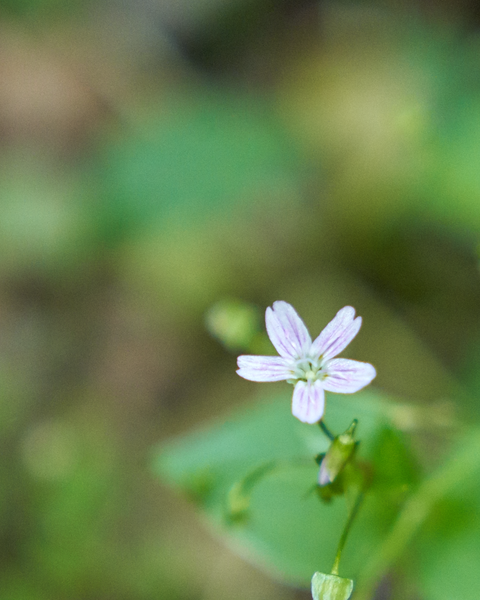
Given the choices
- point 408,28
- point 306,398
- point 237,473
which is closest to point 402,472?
point 237,473

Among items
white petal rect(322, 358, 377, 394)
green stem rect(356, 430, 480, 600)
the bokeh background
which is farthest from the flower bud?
the bokeh background

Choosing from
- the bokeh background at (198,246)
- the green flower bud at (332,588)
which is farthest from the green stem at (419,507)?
the bokeh background at (198,246)

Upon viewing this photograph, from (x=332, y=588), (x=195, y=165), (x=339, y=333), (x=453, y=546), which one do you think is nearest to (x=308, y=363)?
(x=339, y=333)

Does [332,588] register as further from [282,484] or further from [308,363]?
[282,484]

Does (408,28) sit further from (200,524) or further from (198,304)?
(200,524)

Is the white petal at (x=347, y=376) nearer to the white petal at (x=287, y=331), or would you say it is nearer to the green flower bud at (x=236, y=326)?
the white petal at (x=287, y=331)

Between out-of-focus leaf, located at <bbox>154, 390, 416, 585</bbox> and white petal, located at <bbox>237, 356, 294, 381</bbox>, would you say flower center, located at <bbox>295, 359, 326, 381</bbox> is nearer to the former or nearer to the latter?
white petal, located at <bbox>237, 356, 294, 381</bbox>
